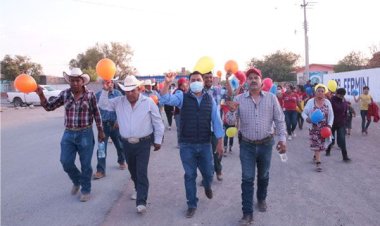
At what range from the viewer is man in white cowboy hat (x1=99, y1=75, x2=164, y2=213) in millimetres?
4699

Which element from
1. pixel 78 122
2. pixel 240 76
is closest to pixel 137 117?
pixel 78 122

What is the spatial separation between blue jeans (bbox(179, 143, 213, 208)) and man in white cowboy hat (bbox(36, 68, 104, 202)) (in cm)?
154

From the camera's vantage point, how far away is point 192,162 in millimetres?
4715

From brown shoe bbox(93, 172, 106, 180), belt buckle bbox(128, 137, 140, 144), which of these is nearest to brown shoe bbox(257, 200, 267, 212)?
belt buckle bbox(128, 137, 140, 144)

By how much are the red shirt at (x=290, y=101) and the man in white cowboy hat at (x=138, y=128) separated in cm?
700

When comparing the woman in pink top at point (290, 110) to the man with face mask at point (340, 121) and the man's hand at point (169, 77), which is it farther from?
the man's hand at point (169, 77)

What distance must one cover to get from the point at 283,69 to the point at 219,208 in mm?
50656

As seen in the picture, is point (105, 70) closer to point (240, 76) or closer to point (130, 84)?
point (130, 84)

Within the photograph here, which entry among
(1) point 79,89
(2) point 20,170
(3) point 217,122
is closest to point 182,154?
(3) point 217,122

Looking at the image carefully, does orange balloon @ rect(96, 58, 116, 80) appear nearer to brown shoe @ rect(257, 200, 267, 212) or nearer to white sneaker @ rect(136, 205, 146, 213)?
white sneaker @ rect(136, 205, 146, 213)

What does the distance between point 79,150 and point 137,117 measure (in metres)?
1.22

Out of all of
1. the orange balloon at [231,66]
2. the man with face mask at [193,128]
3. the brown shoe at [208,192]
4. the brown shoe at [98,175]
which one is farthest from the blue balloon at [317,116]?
the brown shoe at [98,175]

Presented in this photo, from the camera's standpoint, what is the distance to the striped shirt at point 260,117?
444 centimetres

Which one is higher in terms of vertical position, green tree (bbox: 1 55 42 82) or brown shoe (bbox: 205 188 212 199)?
green tree (bbox: 1 55 42 82)
